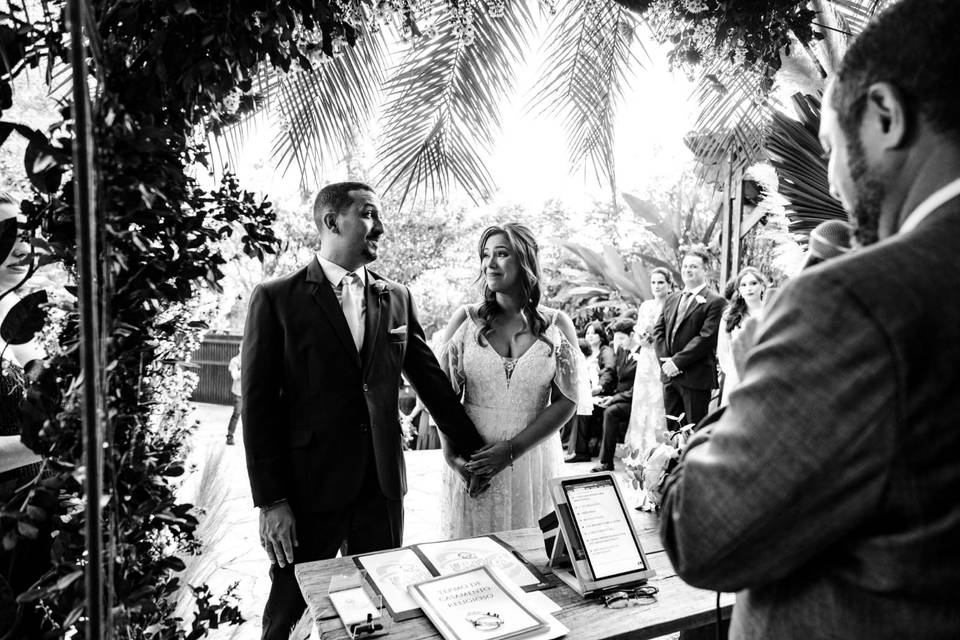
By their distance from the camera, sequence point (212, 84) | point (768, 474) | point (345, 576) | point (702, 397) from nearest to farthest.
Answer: point (768, 474)
point (212, 84)
point (345, 576)
point (702, 397)

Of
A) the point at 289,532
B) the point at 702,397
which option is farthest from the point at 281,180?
the point at 702,397

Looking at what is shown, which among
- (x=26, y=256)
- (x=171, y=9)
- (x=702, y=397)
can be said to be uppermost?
(x=171, y=9)

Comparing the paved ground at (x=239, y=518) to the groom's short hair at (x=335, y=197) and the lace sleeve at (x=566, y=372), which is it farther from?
the lace sleeve at (x=566, y=372)

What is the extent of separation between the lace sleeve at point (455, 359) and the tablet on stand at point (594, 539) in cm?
125

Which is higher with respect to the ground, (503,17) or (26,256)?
(503,17)

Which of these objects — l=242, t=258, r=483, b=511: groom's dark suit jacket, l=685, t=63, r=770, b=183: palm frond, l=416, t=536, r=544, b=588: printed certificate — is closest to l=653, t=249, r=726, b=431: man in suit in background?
l=685, t=63, r=770, b=183: palm frond

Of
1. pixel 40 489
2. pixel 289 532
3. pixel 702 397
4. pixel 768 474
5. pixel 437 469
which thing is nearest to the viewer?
pixel 768 474

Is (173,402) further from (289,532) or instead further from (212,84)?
(289,532)

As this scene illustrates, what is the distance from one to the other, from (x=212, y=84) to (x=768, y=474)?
1.23 m

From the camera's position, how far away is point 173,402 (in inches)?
48.0

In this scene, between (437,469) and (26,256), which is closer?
(26,256)

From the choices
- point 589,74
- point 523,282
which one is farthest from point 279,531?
point 589,74

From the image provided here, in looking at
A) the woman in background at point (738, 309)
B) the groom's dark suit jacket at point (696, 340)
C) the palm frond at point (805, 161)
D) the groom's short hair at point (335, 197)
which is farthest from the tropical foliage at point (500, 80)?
the groom's dark suit jacket at point (696, 340)

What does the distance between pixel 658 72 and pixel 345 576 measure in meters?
2.38
